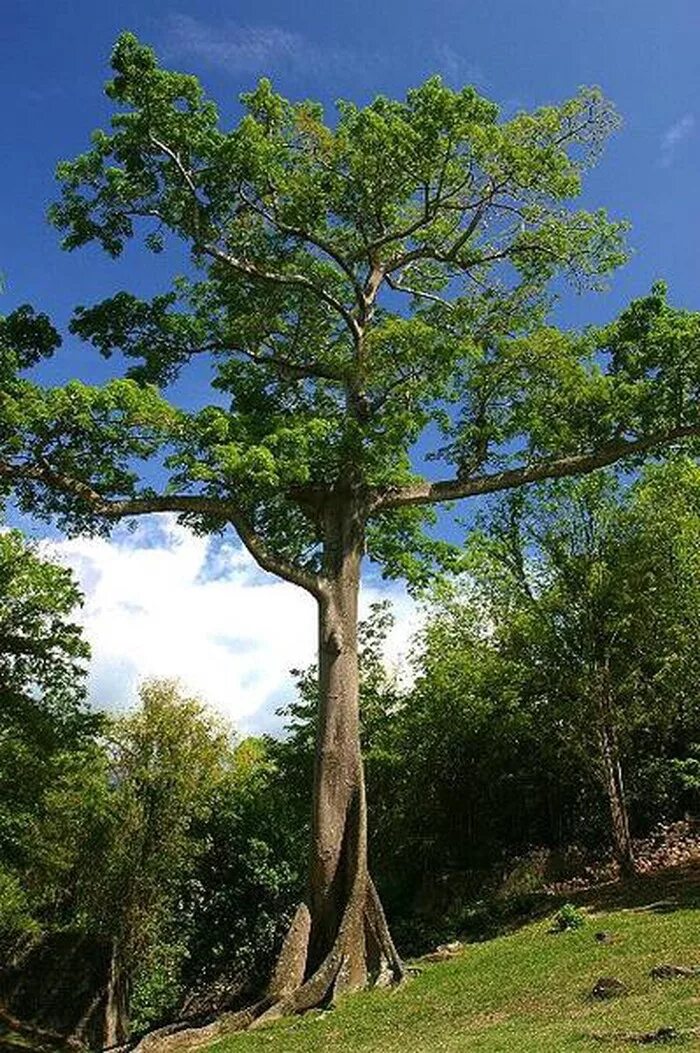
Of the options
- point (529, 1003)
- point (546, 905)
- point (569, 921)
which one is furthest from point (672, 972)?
point (546, 905)

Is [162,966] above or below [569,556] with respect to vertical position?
below

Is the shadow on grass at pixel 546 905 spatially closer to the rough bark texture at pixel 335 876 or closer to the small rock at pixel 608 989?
the rough bark texture at pixel 335 876

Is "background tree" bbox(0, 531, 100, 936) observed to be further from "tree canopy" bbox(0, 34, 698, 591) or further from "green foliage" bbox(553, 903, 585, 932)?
"green foliage" bbox(553, 903, 585, 932)

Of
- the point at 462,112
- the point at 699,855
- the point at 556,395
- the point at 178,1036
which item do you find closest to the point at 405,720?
the point at 699,855

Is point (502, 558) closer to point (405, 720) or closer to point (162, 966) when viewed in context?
point (405, 720)

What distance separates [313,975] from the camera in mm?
9898

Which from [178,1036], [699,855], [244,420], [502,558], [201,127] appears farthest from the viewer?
[502,558]

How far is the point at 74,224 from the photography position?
519 inches

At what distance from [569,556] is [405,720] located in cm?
543

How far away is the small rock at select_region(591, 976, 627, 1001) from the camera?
773 cm

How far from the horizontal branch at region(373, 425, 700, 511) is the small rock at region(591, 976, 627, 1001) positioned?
22.0 ft

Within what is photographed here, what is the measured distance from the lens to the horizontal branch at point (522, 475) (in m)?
12.7

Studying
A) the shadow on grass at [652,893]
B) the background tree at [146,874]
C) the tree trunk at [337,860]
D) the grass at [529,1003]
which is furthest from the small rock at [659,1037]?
the background tree at [146,874]

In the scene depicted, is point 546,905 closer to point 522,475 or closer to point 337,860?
point 337,860
